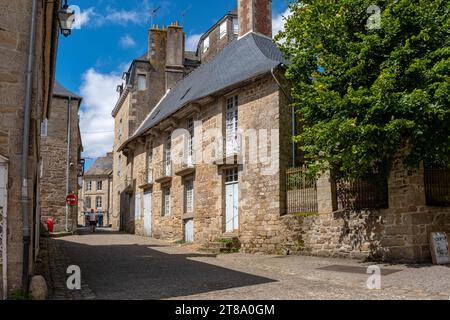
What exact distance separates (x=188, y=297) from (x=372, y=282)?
311 centimetres

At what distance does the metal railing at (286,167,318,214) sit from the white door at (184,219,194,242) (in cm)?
545

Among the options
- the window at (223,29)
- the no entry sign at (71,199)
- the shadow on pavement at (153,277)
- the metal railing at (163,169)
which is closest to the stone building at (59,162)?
the no entry sign at (71,199)

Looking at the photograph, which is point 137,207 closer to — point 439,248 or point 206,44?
point 206,44

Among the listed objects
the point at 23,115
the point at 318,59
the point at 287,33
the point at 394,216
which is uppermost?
the point at 287,33

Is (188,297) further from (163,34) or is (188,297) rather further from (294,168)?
(163,34)

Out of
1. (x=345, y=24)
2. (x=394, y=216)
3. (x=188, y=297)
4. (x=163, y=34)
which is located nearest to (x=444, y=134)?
(x=394, y=216)

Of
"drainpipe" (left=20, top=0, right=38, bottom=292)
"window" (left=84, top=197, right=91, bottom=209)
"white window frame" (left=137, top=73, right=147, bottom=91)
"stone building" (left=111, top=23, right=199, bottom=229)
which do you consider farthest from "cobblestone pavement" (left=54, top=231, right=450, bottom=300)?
"window" (left=84, top=197, right=91, bottom=209)

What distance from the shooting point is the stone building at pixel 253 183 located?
9.55 m

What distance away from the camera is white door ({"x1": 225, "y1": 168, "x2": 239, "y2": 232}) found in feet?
46.6

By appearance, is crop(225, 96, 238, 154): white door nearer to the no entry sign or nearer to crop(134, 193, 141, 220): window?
crop(134, 193, 141, 220): window

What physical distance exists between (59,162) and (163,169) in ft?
21.0

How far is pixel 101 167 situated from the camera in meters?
54.5

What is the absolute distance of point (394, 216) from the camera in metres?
9.45

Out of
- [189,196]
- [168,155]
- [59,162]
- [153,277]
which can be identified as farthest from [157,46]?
[153,277]
